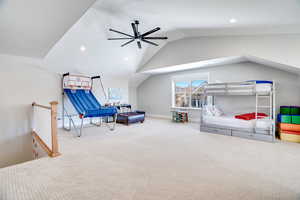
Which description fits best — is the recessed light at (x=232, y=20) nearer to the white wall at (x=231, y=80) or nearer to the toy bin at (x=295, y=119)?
the white wall at (x=231, y=80)

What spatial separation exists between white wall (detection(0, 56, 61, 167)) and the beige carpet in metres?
1.90

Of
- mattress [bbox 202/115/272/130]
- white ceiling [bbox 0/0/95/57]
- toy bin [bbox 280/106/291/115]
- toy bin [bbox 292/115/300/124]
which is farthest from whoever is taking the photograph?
toy bin [bbox 280/106/291/115]

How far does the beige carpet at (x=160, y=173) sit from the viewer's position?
1.86 m

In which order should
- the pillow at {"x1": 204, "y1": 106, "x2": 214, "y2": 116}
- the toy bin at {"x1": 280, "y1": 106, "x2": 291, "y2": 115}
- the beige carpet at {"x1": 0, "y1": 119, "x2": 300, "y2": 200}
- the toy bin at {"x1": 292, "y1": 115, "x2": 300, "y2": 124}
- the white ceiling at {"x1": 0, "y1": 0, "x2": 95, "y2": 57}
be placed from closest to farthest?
the beige carpet at {"x1": 0, "y1": 119, "x2": 300, "y2": 200} < the white ceiling at {"x1": 0, "y1": 0, "x2": 95, "y2": 57} < the toy bin at {"x1": 292, "y1": 115, "x2": 300, "y2": 124} < the toy bin at {"x1": 280, "y1": 106, "x2": 291, "y2": 115} < the pillow at {"x1": 204, "y1": 106, "x2": 214, "y2": 116}

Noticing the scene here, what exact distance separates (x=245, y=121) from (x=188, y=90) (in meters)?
3.19

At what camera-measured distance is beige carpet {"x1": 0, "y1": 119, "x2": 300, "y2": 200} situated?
186 cm

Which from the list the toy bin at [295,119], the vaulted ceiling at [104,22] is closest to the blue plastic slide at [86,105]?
the vaulted ceiling at [104,22]

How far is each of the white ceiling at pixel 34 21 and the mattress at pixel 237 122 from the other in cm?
438

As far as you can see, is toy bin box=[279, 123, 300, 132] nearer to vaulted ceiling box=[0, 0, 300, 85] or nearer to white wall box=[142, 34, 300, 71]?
white wall box=[142, 34, 300, 71]

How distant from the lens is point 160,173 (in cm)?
233

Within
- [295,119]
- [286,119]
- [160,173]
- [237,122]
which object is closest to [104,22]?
[160,173]

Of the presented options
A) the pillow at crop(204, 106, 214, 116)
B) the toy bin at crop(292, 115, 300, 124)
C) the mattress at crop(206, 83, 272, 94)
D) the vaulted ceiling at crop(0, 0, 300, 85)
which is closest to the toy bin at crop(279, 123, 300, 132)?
the toy bin at crop(292, 115, 300, 124)

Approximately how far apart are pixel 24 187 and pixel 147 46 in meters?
5.54

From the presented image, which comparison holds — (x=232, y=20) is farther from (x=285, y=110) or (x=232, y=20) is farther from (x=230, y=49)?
(x=285, y=110)
